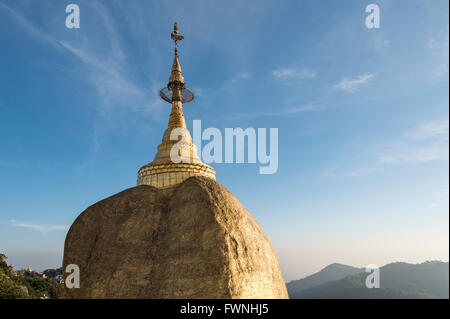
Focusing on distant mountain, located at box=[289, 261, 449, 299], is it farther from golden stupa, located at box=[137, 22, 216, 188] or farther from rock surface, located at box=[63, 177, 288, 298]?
rock surface, located at box=[63, 177, 288, 298]

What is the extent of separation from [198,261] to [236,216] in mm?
3557

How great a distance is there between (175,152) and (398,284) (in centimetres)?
18043

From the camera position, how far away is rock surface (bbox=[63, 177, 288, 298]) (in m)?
14.5

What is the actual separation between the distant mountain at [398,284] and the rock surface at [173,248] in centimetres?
11895

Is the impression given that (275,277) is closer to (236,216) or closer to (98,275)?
(236,216)

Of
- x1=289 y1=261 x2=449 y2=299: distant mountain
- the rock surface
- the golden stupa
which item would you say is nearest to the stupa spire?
the golden stupa

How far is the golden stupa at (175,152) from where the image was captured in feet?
67.8

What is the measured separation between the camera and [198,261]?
14.7 m

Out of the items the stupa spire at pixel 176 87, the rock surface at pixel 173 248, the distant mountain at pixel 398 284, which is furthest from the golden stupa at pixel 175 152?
the distant mountain at pixel 398 284

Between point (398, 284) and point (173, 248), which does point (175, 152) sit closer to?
point (173, 248)

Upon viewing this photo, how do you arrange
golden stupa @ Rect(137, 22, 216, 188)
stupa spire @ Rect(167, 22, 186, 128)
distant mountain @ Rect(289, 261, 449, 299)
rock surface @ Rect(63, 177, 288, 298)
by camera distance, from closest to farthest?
rock surface @ Rect(63, 177, 288, 298) → golden stupa @ Rect(137, 22, 216, 188) → stupa spire @ Rect(167, 22, 186, 128) → distant mountain @ Rect(289, 261, 449, 299)

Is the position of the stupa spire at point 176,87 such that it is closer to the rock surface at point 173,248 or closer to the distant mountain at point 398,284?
the rock surface at point 173,248

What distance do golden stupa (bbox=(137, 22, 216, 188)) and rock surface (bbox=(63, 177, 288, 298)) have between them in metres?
1.46
